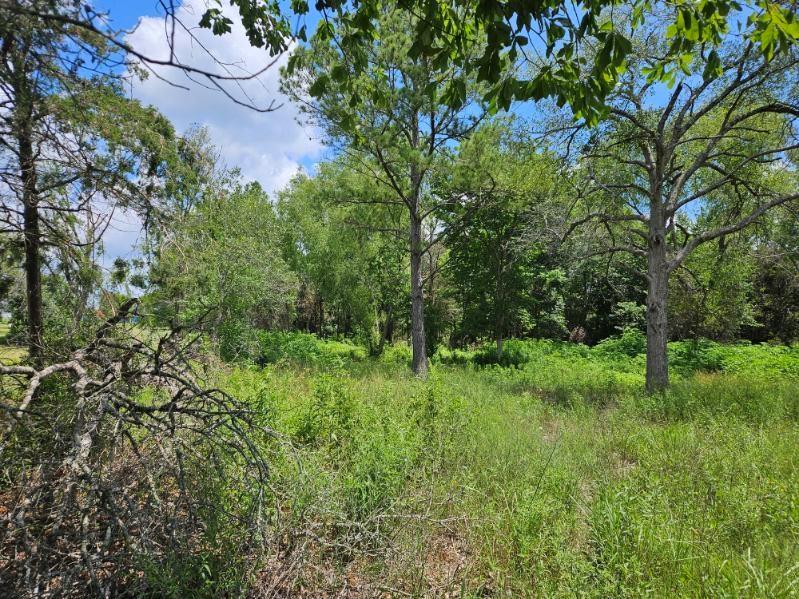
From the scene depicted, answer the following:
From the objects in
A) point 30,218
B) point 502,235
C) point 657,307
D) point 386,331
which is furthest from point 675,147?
point 386,331

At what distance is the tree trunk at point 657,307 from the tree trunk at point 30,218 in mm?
10090

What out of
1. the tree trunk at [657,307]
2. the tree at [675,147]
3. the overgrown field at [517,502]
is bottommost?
the overgrown field at [517,502]

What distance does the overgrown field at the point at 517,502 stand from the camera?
2.84 metres

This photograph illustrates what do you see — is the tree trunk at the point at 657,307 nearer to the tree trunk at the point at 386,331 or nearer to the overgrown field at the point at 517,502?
the overgrown field at the point at 517,502

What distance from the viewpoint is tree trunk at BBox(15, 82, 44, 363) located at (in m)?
2.67

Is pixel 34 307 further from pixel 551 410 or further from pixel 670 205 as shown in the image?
pixel 670 205

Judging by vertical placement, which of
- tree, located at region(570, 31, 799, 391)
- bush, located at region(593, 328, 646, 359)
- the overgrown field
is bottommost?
the overgrown field

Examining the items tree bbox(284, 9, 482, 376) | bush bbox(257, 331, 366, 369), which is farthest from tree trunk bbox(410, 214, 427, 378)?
bush bbox(257, 331, 366, 369)

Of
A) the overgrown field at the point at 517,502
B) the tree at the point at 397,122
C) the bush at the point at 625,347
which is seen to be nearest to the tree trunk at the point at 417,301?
the tree at the point at 397,122

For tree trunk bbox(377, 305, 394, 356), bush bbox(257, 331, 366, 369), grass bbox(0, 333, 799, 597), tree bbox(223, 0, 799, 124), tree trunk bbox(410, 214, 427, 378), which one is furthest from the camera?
tree trunk bbox(377, 305, 394, 356)

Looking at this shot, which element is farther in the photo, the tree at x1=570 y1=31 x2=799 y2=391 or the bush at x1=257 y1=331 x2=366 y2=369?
the bush at x1=257 y1=331 x2=366 y2=369

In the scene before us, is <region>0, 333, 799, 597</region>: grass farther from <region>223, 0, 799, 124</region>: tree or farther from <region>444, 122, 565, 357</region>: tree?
<region>444, 122, 565, 357</region>: tree

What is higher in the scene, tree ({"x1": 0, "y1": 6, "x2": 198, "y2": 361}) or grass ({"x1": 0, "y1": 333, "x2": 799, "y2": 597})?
tree ({"x1": 0, "y1": 6, "x2": 198, "y2": 361})

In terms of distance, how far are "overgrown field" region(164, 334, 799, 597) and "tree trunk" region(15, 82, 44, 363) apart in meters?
2.14
